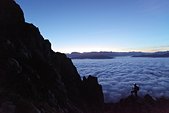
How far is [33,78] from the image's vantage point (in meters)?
23.9

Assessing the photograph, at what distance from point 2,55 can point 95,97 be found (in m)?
16.6

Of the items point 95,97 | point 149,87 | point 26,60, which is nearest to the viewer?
point 26,60

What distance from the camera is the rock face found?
66.4 ft

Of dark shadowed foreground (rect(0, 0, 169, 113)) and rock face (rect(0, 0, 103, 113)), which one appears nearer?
rock face (rect(0, 0, 103, 113))

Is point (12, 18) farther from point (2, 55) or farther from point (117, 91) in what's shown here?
point (117, 91)

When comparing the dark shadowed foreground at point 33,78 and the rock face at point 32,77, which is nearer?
the rock face at point 32,77

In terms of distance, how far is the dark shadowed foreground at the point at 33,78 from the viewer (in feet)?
66.8

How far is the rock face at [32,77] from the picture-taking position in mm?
20250

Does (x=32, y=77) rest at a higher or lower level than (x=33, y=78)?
higher

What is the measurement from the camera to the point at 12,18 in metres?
27.6

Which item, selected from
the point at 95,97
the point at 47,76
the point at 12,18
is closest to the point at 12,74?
the point at 47,76

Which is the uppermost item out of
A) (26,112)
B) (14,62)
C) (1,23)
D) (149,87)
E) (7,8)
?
(7,8)

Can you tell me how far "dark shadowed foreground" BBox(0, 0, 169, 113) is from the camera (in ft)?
66.8

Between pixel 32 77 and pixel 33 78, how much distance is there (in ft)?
0.46
